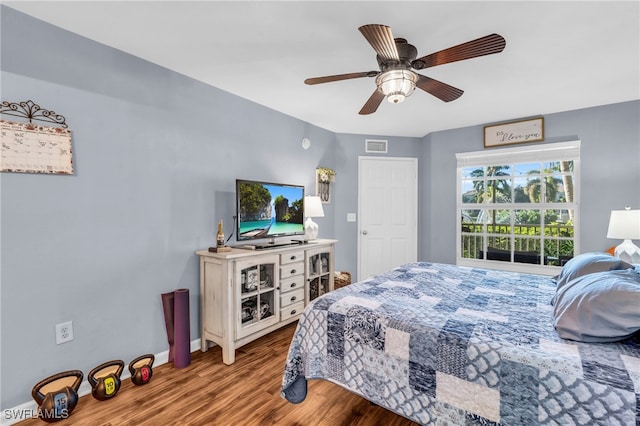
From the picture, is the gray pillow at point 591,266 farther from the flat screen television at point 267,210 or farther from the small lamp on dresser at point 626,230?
the flat screen television at point 267,210

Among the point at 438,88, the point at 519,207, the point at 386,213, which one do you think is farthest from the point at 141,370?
the point at 519,207

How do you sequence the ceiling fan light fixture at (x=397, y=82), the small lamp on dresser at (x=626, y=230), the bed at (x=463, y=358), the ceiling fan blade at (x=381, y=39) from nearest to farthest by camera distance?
1. the bed at (x=463, y=358)
2. the ceiling fan blade at (x=381, y=39)
3. the ceiling fan light fixture at (x=397, y=82)
4. the small lamp on dresser at (x=626, y=230)

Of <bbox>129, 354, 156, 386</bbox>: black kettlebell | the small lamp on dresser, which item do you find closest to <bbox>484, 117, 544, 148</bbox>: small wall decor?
the small lamp on dresser

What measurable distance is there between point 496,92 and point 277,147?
2320 mm

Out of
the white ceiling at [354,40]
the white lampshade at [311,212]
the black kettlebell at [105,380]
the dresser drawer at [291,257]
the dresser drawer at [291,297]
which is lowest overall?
the black kettlebell at [105,380]

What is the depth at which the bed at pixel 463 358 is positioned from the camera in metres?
1.09

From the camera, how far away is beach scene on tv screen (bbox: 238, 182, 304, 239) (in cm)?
281

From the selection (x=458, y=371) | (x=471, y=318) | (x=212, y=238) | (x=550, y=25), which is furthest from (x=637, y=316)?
(x=212, y=238)

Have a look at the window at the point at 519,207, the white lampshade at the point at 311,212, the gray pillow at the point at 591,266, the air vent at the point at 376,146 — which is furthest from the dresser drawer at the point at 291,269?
the window at the point at 519,207

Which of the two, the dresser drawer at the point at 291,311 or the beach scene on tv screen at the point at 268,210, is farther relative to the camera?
the dresser drawer at the point at 291,311

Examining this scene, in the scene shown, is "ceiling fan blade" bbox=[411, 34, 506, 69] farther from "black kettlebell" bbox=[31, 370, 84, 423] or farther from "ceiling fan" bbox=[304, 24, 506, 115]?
"black kettlebell" bbox=[31, 370, 84, 423]

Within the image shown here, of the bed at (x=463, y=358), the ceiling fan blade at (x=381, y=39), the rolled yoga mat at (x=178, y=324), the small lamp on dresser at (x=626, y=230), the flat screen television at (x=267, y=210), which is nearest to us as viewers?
the bed at (x=463, y=358)

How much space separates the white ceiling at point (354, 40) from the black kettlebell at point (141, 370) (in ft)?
7.39

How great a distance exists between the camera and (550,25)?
188 centimetres
